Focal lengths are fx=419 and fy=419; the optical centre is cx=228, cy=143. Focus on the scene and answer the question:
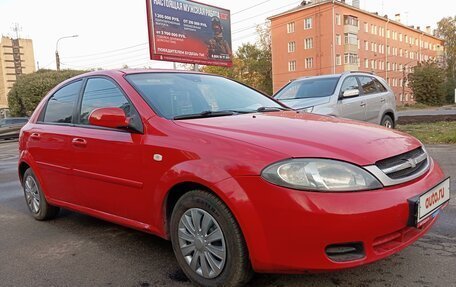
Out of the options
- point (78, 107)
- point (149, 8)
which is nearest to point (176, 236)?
point (78, 107)

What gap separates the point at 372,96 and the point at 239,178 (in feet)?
24.1

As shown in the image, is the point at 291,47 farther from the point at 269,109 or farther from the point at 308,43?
the point at 269,109

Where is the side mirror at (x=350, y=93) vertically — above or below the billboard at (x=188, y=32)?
below

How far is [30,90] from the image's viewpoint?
116 ft

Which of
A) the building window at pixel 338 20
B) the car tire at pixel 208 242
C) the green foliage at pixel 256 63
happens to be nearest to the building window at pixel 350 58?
the building window at pixel 338 20

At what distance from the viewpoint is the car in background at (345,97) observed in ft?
26.1

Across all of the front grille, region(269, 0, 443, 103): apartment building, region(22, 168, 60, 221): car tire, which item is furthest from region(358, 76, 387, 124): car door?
region(269, 0, 443, 103): apartment building

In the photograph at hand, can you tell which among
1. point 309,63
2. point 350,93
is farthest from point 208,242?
point 309,63

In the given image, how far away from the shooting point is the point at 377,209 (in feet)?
7.82

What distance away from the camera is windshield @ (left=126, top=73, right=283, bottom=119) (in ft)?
11.2

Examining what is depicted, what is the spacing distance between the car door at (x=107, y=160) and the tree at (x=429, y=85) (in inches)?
2319

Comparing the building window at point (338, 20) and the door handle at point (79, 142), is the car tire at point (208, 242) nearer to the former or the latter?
the door handle at point (79, 142)

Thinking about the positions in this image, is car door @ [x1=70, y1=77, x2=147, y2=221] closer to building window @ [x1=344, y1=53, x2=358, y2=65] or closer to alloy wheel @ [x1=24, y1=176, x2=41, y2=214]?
alloy wheel @ [x1=24, y1=176, x2=41, y2=214]

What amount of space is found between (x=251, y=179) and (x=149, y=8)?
746 inches
